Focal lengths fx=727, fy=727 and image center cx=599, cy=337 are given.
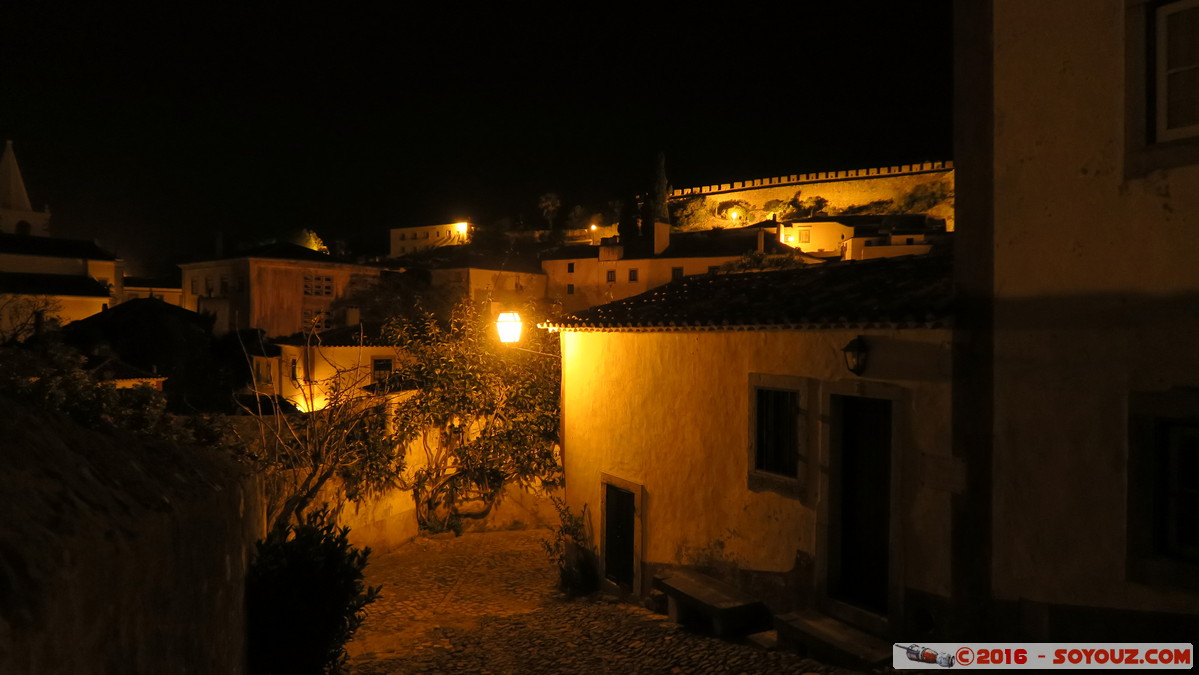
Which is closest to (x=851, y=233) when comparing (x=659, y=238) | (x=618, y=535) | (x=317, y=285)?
(x=659, y=238)

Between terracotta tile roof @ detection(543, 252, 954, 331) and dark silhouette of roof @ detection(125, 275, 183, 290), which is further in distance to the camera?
dark silhouette of roof @ detection(125, 275, 183, 290)

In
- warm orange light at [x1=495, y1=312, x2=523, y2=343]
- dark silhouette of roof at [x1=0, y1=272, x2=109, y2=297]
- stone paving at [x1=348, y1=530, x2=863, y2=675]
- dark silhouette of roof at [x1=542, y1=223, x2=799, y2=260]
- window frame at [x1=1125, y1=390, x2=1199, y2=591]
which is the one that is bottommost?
stone paving at [x1=348, y1=530, x2=863, y2=675]

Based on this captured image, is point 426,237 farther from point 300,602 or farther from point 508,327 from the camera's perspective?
point 300,602

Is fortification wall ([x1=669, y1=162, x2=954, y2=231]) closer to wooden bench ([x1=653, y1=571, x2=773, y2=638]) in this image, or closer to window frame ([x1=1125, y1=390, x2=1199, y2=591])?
wooden bench ([x1=653, y1=571, x2=773, y2=638])

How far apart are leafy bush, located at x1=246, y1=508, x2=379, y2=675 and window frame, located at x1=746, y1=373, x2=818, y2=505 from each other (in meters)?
4.69

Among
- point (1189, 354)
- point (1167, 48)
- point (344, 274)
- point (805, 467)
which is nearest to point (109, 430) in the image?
point (805, 467)

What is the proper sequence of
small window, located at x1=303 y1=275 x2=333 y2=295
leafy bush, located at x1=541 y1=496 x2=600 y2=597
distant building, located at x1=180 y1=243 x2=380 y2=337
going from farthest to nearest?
small window, located at x1=303 y1=275 x2=333 y2=295, distant building, located at x1=180 y1=243 x2=380 y2=337, leafy bush, located at x1=541 y1=496 x2=600 y2=597

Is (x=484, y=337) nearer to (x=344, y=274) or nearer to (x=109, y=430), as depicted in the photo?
(x=109, y=430)

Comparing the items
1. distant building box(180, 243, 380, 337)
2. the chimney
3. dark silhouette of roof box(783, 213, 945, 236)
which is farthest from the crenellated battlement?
distant building box(180, 243, 380, 337)

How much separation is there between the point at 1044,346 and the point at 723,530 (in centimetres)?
454

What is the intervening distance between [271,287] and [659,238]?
24.5 metres

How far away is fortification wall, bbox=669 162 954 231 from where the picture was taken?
7306 cm

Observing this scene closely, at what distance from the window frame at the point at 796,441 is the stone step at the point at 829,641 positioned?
1.26 meters

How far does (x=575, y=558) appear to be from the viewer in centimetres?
1173
